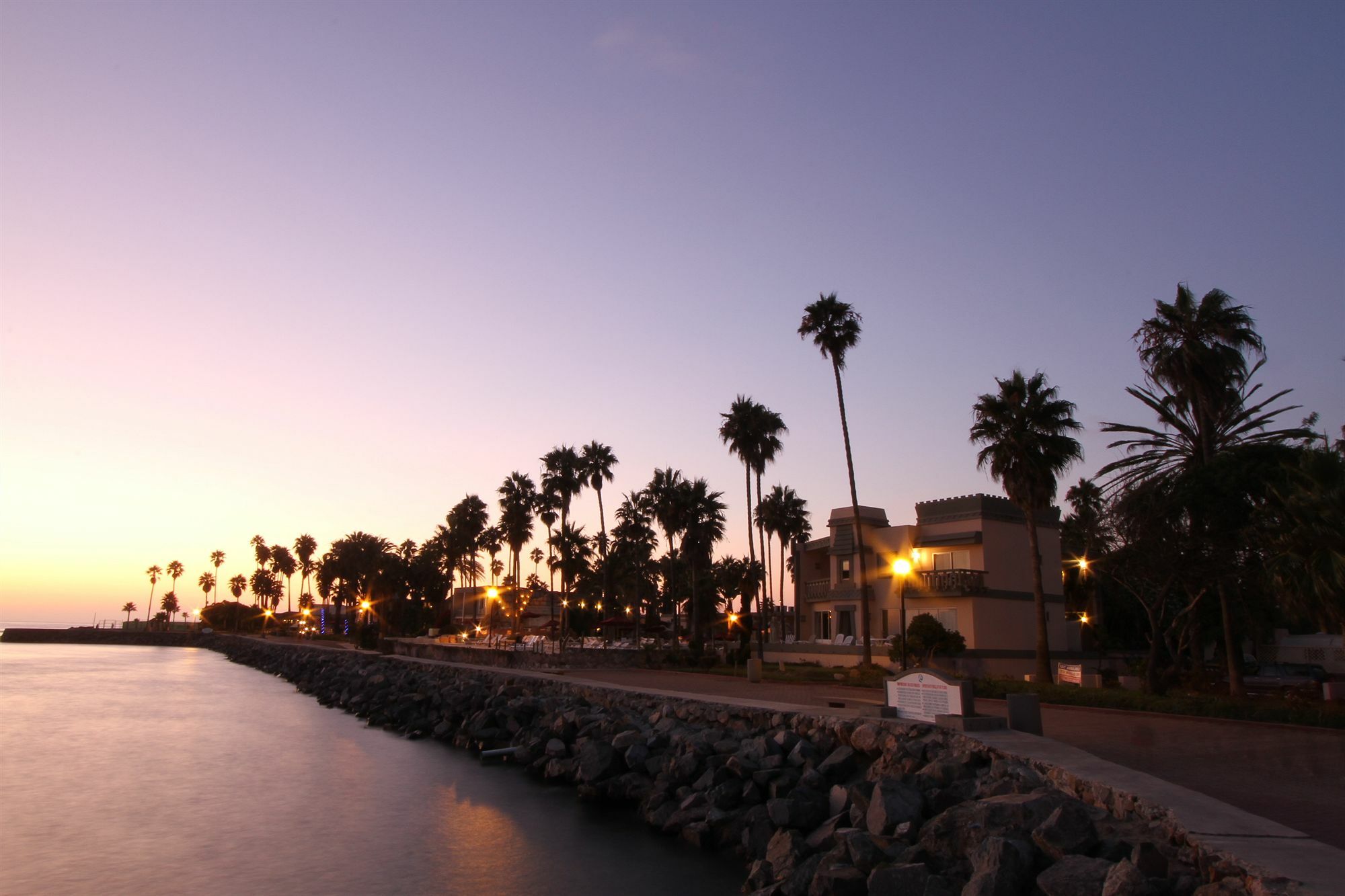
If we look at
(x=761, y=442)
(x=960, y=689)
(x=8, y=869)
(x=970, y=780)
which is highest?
(x=761, y=442)

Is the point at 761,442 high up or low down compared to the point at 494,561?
up

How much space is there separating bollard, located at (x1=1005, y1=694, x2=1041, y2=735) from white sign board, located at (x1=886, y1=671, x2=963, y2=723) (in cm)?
94

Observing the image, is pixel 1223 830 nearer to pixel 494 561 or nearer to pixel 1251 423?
pixel 1251 423

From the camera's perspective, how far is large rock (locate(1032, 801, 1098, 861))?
9203 mm

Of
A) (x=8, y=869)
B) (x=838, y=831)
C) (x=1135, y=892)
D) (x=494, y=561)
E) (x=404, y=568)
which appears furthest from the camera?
(x=404, y=568)

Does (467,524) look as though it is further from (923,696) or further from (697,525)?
(923,696)

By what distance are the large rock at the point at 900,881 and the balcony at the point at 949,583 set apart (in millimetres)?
33154

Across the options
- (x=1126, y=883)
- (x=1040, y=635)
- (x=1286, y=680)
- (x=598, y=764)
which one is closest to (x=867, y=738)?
(x=598, y=764)

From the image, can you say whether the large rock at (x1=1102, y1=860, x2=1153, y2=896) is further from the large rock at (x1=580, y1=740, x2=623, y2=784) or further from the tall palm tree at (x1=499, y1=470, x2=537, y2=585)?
the tall palm tree at (x1=499, y1=470, x2=537, y2=585)

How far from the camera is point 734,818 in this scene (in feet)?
49.5

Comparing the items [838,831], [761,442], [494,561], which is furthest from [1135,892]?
[494,561]

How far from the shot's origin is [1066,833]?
9305 millimetres

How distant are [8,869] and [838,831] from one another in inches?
545

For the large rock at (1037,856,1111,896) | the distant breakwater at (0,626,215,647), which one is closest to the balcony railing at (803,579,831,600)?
the large rock at (1037,856,1111,896)
